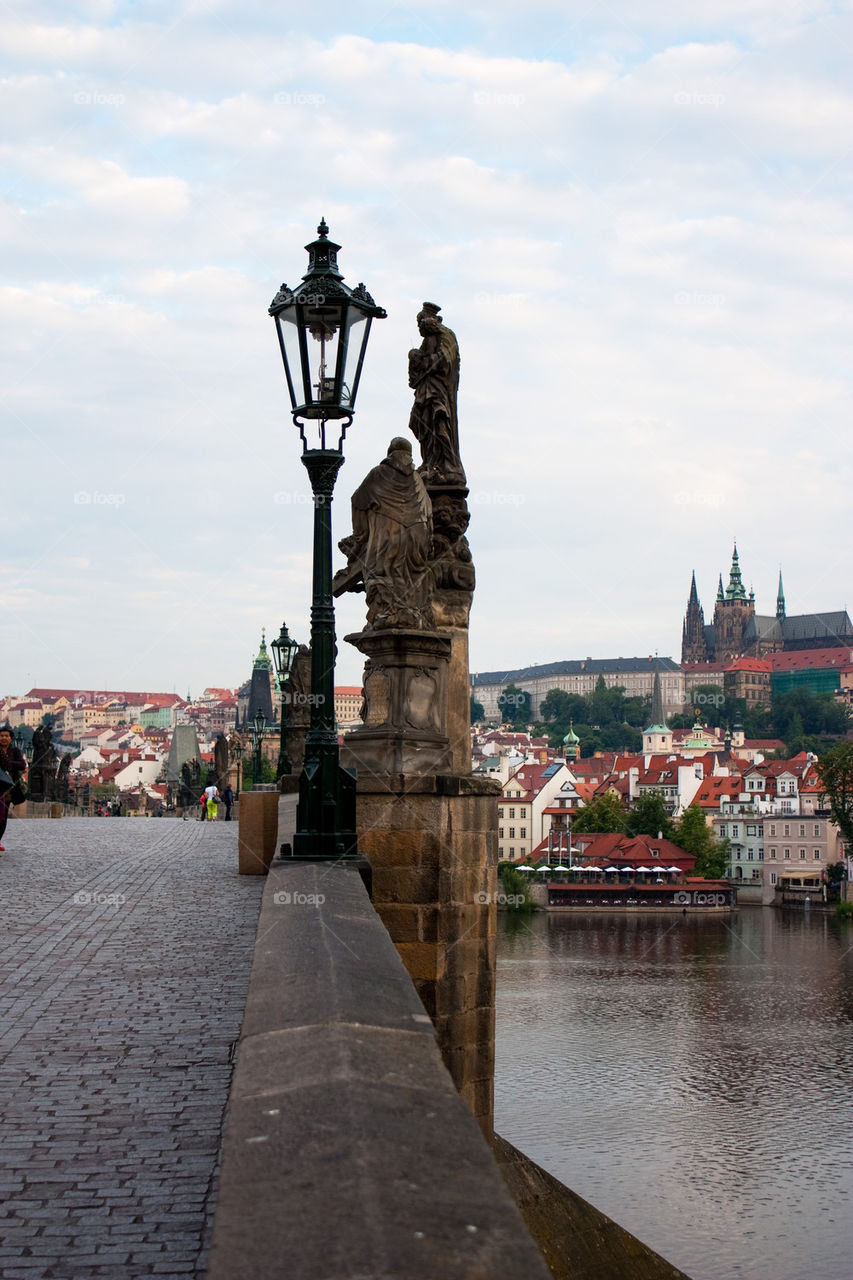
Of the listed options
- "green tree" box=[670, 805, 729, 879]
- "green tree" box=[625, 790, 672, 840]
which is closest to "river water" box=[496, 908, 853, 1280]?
"green tree" box=[670, 805, 729, 879]

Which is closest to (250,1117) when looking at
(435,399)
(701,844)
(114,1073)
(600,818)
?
(114,1073)

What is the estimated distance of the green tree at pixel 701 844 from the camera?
87.4 meters

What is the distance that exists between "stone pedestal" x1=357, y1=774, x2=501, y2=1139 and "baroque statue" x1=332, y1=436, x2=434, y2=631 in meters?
1.03

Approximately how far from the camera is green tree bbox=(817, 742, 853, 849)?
2881 inches

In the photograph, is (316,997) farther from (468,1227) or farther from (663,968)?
(663,968)

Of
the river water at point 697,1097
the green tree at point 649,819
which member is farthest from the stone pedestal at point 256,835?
the green tree at point 649,819

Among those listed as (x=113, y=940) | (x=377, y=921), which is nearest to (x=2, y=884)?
(x=113, y=940)

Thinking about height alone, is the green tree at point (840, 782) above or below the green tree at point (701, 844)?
above

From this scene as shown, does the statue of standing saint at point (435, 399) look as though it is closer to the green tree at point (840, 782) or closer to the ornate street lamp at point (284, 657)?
the ornate street lamp at point (284, 657)

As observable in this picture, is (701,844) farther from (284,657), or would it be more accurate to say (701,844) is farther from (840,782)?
(284,657)

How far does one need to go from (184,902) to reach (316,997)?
7.34 m

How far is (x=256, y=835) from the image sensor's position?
519 inches

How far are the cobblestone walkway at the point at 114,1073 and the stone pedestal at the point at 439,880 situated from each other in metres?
0.90

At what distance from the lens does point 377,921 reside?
4.81 metres
